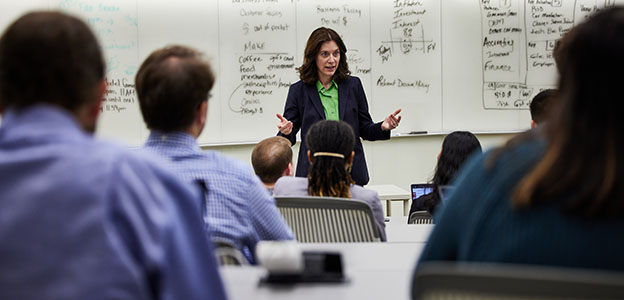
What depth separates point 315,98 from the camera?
Answer: 439 cm

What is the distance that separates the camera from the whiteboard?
18.5ft

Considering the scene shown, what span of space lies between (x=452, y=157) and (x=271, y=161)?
0.81 meters

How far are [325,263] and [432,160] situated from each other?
4.76m

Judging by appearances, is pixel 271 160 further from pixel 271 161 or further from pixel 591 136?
pixel 591 136

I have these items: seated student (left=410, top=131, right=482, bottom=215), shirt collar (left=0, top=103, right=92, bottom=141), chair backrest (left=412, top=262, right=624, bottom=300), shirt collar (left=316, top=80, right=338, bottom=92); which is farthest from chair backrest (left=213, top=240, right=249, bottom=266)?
shirt collar (left=316, top=80, right=338, bottom=92)

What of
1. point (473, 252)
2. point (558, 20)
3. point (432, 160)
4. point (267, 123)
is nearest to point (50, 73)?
point (473, 252)

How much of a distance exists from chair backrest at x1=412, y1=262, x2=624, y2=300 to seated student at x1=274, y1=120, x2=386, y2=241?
163 cm

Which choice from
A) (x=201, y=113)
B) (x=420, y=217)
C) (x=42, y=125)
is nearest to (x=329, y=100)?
(x=420, y=217)

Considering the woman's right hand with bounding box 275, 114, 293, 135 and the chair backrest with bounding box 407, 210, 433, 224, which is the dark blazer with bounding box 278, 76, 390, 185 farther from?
the chair backrest with bounding box 407, 210, 433, 224

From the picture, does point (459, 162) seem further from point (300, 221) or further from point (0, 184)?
point (0, 184)

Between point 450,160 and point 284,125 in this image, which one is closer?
point 450,160

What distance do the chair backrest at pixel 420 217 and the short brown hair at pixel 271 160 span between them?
61cm

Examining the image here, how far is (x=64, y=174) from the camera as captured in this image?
95 cm

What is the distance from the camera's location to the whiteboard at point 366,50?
5.64 m
